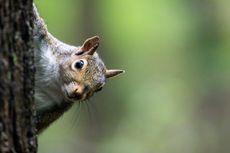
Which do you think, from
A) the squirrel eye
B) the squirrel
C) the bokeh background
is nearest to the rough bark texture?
the squirrel

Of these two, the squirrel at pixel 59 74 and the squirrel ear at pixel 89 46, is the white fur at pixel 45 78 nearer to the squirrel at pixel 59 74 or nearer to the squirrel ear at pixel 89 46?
the squirrel at pixel 59 74

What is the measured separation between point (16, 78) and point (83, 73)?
Result: 5.34 feet

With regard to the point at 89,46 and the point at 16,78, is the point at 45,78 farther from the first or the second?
the point at 16,78

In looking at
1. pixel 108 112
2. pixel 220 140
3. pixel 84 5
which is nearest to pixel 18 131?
pixel 220 140

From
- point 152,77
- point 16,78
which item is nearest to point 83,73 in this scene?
point 16,78

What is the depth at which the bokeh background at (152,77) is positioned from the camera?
11.6 meters

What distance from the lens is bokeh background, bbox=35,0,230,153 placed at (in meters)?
11.6

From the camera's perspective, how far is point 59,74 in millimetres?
4500

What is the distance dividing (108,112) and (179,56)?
3.47 m

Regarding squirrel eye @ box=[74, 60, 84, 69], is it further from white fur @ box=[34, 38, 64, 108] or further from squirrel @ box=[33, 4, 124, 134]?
white fur @ box=[34, 38, 64, 108]

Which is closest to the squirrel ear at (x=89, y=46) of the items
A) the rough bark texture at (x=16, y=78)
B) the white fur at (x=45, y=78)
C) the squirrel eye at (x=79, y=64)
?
the squirrel eye at (x=79, y=64)

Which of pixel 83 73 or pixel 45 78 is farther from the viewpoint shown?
pixel 83 73

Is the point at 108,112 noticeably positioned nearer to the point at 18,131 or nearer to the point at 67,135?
the point at 67,135

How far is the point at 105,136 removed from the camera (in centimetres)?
1212
